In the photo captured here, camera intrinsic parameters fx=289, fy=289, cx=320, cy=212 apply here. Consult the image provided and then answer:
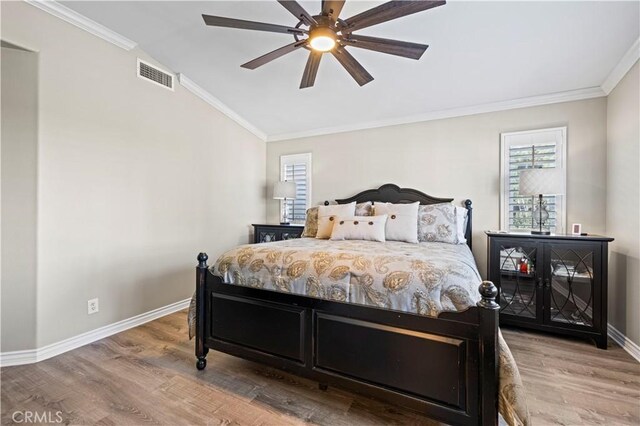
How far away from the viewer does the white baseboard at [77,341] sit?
2320 mm

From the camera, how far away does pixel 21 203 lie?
7.70 feet

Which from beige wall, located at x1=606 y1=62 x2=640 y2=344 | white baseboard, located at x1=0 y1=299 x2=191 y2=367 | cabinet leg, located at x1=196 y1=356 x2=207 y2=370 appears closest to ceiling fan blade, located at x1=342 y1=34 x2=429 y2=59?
beige wall, located at x1=606 y1=62 x2=640 y2=344

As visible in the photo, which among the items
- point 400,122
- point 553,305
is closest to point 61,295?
point 400,122

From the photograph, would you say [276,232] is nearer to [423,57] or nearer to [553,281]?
[423,57]

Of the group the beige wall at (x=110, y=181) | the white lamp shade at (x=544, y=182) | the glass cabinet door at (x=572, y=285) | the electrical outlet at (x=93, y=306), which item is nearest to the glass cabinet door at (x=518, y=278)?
the glass cabinet door at (x=572, y=285)

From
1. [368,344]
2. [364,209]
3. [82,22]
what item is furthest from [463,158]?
[82,22]

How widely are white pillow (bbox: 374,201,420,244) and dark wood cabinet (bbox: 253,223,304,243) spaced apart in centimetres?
151

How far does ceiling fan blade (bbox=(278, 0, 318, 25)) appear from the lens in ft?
5.45

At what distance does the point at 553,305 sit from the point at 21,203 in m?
4.79

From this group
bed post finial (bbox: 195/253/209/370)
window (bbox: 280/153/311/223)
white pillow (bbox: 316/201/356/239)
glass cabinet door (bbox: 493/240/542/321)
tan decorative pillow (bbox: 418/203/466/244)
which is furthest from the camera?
window (bbox: 280/153/311/223)

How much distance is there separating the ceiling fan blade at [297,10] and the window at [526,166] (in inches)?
110

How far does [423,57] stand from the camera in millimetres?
2805

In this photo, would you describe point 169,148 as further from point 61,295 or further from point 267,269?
point 267,269

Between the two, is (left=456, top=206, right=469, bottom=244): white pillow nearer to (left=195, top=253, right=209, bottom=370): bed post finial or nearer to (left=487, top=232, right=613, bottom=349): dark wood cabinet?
(left=487, top=232, right=613, bottom=349): dark wood cabinet
